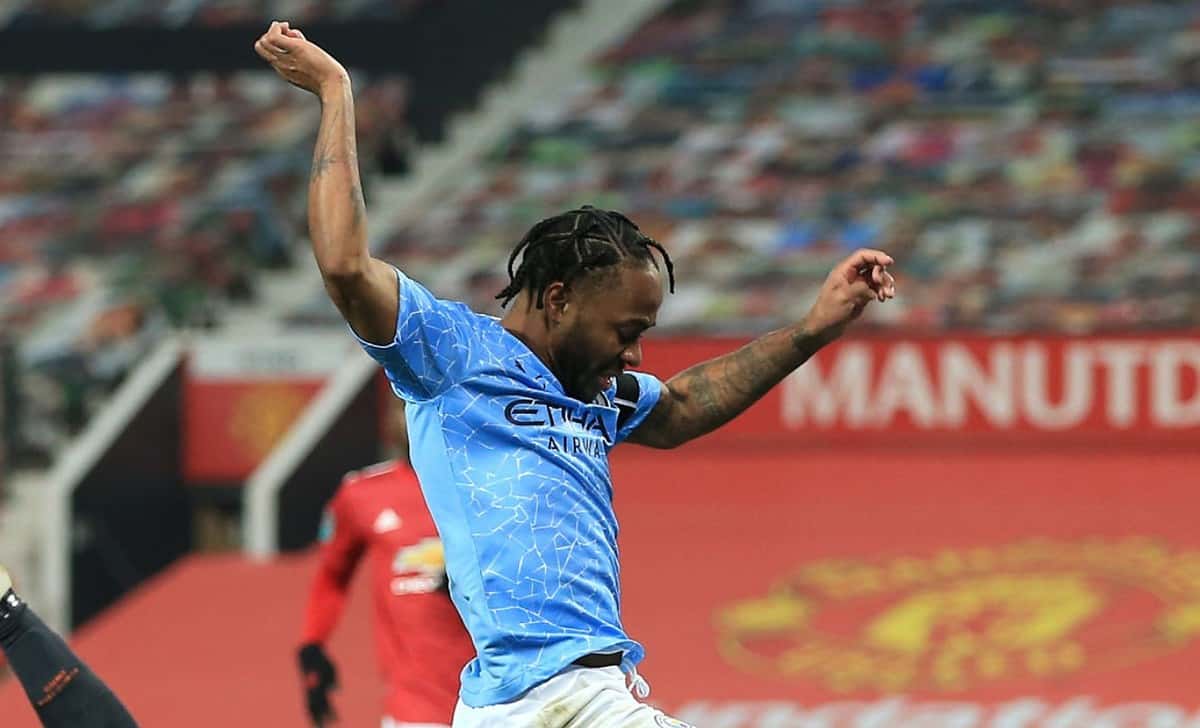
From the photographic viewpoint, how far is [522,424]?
12.9ft

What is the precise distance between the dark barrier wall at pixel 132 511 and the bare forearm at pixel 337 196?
27.0ft

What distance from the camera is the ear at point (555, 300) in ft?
13.0

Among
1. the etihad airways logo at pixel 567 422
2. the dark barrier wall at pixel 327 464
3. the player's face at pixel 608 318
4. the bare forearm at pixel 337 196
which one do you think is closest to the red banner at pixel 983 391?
the dark barrier wall at pixel 327 464

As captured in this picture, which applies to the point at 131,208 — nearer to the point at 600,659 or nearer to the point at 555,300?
the point at 555,300

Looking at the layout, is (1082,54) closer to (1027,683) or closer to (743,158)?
(743,158)

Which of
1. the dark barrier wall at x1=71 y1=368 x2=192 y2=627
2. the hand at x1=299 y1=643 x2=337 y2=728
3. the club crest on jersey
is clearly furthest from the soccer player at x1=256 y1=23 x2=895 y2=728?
the dark barrier wall at x1=71 y1=368 x2=192 y2=627

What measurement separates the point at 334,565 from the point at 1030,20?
31.6ft

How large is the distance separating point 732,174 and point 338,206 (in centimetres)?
1087

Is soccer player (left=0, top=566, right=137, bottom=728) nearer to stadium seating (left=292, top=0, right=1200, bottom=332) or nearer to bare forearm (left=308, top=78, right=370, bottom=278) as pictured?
bare forearm (left=308, top=78, right=370, bottom=278)

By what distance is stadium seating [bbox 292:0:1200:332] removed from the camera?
13.0 meters

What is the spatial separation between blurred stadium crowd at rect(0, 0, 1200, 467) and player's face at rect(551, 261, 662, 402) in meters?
8.65

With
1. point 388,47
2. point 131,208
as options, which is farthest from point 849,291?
point 131,208

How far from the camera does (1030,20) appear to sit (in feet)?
49.9

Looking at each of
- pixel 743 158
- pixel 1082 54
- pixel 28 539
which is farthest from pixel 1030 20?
pixel 28 539
